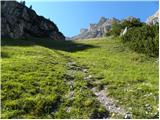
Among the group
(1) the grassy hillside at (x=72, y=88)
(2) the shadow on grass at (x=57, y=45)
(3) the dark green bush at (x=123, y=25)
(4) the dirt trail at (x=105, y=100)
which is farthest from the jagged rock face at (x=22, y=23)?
(4) the dirt trail at (x=105, y=100)

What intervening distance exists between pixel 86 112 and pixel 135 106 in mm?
3019

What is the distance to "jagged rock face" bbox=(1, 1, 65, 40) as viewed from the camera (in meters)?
71.8

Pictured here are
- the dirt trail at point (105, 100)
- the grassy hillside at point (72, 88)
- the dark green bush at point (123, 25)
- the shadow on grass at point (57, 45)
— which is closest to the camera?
the grassy hillside at point (72, 88)

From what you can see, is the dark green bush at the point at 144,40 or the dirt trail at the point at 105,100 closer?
the dirt trail at the point at 105,100

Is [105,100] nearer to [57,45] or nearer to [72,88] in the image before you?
[72,88]

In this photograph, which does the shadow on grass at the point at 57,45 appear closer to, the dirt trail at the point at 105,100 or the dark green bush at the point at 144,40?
the dark green bush at the point at 144,40

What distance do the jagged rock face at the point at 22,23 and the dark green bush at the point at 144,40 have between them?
24.5 m

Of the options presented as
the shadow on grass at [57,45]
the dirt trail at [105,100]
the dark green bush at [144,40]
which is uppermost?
the dark green bush at [144,40]

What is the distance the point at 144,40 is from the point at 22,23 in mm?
43376

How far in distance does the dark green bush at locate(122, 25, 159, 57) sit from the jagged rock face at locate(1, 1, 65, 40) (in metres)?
24.5

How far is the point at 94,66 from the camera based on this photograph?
1393 inches

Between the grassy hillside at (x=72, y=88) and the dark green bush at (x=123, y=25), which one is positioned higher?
the dark green bush at (x=123, y=25)

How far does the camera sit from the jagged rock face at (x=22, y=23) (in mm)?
71812

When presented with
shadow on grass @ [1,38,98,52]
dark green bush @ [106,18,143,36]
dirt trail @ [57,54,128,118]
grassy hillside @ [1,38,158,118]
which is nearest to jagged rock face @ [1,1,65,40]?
shadow on grass @ [1,38,98,52]
